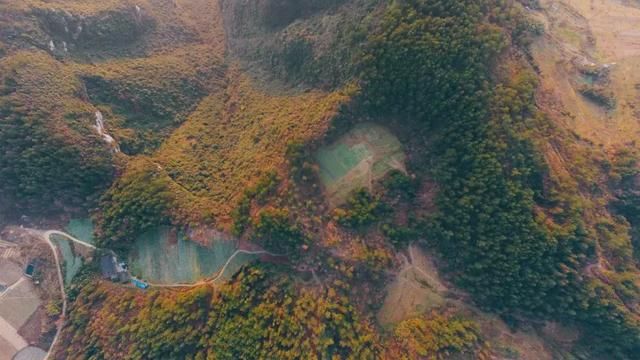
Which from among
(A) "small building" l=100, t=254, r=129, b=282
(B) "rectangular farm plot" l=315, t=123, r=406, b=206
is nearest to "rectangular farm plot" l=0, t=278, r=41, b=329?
(A) "small building" l=100, t=254, r=129, b=282

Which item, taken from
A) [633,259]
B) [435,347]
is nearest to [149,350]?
[435,347]

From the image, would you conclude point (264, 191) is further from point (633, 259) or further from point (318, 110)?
point (633, 259)

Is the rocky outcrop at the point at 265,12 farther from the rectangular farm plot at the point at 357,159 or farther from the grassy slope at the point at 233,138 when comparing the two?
the rectangular farm plot at the point at 357,159

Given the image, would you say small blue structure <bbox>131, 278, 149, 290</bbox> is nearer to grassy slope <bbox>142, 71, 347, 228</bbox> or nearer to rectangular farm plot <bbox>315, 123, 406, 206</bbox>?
grassy slope <bbox>142, 71, 347, 228</bbox>

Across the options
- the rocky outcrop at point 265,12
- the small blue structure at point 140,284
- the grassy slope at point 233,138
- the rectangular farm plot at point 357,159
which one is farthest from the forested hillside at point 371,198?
the rocky outcrop at point 265,12

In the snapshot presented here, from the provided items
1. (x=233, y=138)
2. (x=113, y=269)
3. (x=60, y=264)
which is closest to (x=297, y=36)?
(x=233, y=138)

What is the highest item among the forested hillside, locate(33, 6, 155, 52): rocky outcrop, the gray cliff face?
locate(33, 6, 155, 52): rocky outcrop

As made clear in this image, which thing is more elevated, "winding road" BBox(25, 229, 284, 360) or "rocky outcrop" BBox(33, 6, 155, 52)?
"rocky outcrop" BBox(33, 6, 155, 52)

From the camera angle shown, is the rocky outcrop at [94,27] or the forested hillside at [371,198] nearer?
the forested hillside at [371,198]
